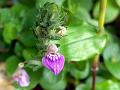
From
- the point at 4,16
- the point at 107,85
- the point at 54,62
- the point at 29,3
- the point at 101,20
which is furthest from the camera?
the point at 29,3

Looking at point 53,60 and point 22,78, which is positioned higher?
point 53,60

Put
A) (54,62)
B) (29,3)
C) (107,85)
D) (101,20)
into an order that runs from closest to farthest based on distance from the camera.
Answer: (54,62)
(101,20)
(107,85)
(29,3)

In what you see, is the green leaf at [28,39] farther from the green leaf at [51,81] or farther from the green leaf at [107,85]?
the green leaf at [107,85]

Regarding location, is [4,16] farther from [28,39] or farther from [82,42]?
[82,42]

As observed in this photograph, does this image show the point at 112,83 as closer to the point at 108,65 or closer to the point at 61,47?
the point at 108,65

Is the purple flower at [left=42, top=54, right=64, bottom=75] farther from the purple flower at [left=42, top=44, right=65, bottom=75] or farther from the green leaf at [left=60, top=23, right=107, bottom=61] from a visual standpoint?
the green leaf at [left=60, top=23, right=107, bottom=61]

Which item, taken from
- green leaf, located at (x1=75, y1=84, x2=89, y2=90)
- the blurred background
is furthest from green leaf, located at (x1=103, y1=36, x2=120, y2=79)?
green leaf, located at (x1=75, y1=84, x2=89, y2=90)

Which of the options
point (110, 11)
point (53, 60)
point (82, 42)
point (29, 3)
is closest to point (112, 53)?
point (110, 11)

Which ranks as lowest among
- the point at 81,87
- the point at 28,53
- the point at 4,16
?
the point at 81,87
